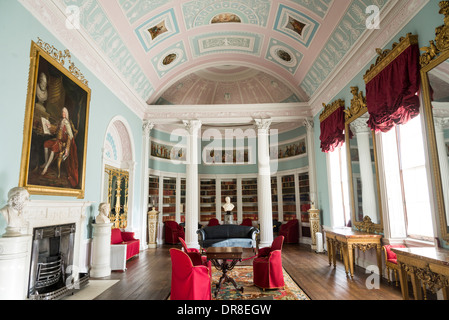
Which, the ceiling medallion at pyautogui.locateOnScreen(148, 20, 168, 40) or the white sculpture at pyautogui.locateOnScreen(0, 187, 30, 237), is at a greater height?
the ceiling medallion at pyautogui.locateOnScreen(148, 20, 168, 40)

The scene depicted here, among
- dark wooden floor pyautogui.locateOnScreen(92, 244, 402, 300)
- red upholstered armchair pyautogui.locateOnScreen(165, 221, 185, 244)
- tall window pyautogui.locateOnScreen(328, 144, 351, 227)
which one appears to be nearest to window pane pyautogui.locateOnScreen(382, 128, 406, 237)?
dark wooden floor pyautogui.locateOnScreen(92, 244, 402, 300)

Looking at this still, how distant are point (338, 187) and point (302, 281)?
397cm

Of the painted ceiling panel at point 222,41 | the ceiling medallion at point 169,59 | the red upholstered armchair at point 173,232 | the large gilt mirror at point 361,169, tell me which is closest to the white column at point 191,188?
the red upholstered armchair at point 173,232

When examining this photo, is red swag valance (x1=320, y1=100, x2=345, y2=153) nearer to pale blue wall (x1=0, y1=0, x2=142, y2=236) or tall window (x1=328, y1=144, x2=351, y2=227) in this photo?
Result: tall window (x1=328, y1=144, x2=351, y2=227)

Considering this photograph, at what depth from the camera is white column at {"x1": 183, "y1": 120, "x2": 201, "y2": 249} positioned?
980 cm

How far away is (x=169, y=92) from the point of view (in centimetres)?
1145

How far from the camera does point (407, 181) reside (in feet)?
17.4

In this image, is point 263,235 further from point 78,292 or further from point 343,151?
point 78,292

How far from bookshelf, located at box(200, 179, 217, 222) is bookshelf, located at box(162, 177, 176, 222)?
1610mm

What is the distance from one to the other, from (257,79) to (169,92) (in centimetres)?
388

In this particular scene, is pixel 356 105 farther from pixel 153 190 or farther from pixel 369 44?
pixel 153 190

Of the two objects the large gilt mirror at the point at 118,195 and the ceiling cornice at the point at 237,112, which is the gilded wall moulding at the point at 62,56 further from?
the ceiling cornice at the point at 237,112

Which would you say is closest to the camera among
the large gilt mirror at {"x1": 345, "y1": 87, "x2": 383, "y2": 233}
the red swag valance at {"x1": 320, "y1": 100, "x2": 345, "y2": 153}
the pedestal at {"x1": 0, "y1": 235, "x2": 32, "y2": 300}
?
the pedestal at {"x1": 0, "y1": 235, "x2": 32, "y2": 300}

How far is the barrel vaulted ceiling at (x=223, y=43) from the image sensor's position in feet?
20.5
